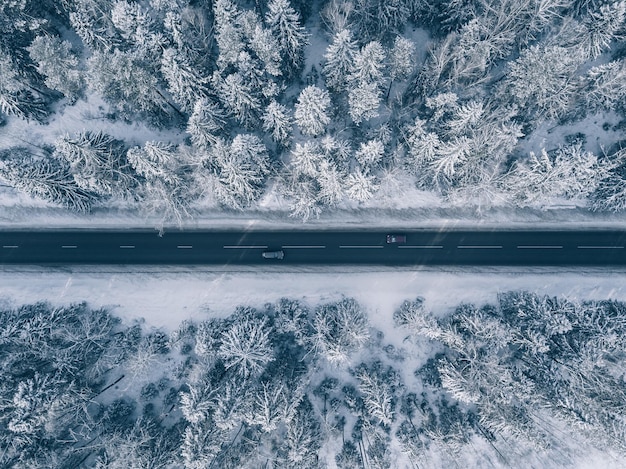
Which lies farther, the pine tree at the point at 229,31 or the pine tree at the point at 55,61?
the pine tree at the point at 55,61

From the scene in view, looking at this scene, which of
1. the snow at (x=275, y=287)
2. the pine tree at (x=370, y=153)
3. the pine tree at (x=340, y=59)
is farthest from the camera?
the snow at (x=275, y=287)

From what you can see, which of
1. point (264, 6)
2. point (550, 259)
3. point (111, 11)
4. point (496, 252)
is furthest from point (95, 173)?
point (550, 259)

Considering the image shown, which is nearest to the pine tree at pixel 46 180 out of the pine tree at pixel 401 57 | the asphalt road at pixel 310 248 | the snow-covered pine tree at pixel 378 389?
the asphalt road at pixel 310 248

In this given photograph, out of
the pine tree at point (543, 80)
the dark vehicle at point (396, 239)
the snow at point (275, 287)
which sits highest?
the pine tree at point (543, 80)

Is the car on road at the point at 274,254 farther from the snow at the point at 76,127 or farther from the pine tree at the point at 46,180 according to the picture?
the pine tree at the point at 46,180

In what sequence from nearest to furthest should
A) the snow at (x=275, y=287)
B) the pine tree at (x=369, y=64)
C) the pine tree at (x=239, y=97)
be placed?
1. the pine tree at (x=369, y=64)
2. the pine tree at (x=239, y=97)
3. the snow at (x=275, y=287)

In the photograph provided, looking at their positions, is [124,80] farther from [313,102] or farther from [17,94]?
[313,102]

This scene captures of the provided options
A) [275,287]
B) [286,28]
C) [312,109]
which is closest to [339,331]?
[275,287]
